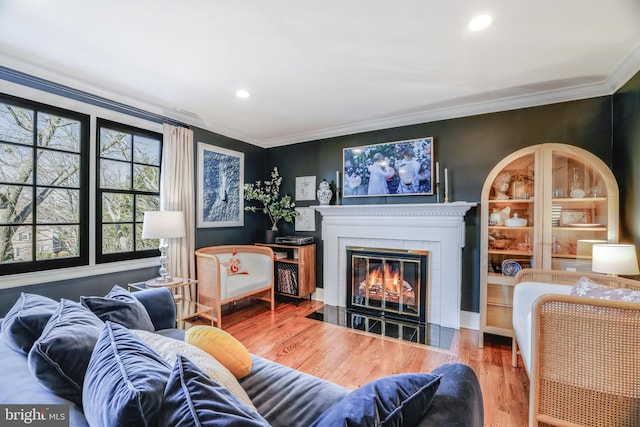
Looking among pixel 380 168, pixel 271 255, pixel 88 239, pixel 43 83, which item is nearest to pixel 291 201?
pixel 271 255

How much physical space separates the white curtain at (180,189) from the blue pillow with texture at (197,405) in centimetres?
263

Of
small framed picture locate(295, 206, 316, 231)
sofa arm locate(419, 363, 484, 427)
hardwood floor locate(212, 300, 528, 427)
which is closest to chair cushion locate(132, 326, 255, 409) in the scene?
sofa arm locate(419, 363, 484, 427)

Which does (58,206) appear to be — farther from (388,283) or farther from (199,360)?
(388,283)

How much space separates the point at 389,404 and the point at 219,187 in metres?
3.46

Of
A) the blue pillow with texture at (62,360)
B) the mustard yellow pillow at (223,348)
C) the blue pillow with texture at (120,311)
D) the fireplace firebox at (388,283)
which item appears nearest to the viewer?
the blue pillow with texture at (62,360)

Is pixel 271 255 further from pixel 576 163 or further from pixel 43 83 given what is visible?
pixel 576 163

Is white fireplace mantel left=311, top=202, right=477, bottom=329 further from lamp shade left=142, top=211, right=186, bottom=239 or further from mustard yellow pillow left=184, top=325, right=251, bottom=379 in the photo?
mustard yellow pillow left=184, top=325, right=251, bottom=379

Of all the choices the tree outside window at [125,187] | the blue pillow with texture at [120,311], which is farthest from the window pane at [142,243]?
the blue pillow with texture at [120,311]

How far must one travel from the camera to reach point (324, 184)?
3.78m

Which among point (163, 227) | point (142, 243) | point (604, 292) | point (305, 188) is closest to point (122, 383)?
point (163, 227)

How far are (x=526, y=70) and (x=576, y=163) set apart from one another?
994 millimetres

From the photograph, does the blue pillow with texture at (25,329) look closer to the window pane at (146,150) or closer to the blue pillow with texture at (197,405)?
the blue pillow with texture at (197,405)

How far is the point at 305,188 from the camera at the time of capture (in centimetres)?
407

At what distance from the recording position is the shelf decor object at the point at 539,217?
7.84 ft
